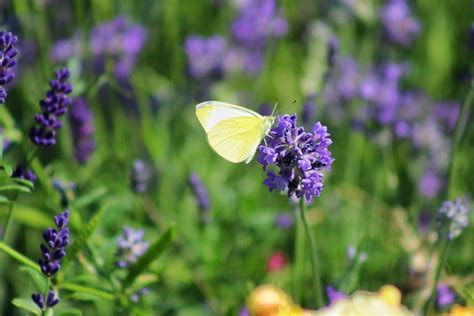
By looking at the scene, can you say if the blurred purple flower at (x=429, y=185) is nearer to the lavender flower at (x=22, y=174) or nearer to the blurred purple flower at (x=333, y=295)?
the blurred purple flower at (x=333, y=295)

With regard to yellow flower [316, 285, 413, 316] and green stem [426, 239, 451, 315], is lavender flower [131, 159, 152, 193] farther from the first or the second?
yellow flower [316, 285, 413, 316]

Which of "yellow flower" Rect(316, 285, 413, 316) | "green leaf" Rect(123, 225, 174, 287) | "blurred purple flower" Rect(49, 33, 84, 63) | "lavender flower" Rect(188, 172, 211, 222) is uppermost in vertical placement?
"blurred purple flower" Rect(49, 33, 84, 63)

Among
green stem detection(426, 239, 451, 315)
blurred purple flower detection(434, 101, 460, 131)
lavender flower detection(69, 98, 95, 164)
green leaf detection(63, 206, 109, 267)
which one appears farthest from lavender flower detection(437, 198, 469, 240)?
blurred purple flower detection(434, 101, 460, 131)

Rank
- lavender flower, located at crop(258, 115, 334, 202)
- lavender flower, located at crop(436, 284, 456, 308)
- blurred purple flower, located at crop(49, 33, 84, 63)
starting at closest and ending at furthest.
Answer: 1. lavender flower, located at crop(258, 115, 334, 202)
2. lavender flower, located at crop(436, 284, 456, 308)
3. blurred purple flower, located at crop(49, 33, 84, 63)

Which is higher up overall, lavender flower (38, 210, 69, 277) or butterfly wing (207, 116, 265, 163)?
butterfly wing (207, 116, 265, 163)

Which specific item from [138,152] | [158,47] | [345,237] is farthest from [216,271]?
[158,47]

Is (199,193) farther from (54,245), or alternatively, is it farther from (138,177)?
(54,245)

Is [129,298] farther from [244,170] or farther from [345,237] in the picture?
[244,170]
